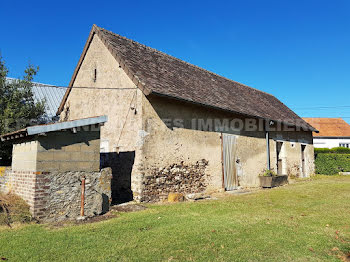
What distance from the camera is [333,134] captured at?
1378 inches

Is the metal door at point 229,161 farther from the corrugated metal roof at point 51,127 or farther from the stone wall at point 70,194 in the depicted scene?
the corrugated metal roof at point 51,127

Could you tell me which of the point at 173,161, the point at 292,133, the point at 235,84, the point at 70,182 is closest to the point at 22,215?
the point at 70,182

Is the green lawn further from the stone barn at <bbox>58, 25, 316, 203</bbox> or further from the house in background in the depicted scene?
the house in background

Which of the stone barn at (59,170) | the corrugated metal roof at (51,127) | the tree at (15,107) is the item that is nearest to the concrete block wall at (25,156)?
the stone barn at (59,170)

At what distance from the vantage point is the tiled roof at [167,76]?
9625mm

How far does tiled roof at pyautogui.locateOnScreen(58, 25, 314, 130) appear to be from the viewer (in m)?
9.62

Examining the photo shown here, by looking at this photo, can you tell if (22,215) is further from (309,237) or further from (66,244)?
(309,237)

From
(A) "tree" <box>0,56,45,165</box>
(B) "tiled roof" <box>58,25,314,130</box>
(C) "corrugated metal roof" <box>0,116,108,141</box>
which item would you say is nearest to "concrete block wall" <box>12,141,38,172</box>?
(C) "corrugated metal roof" <box>0,116,108,141</box>

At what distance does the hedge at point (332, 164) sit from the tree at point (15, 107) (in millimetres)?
19196

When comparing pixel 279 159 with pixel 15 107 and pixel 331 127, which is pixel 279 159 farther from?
pixel 331 127

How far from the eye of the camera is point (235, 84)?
17.7 metres

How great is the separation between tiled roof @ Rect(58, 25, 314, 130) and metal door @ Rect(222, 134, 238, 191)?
1.35 metres

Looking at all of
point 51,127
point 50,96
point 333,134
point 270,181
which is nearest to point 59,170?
point 51,127

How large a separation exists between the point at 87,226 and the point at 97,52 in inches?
317
